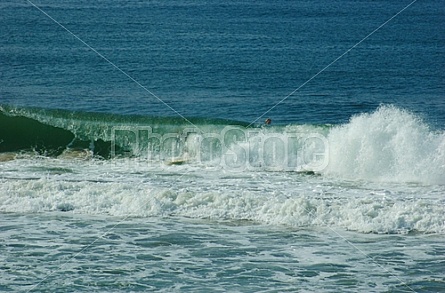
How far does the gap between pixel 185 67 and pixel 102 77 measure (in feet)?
12.5

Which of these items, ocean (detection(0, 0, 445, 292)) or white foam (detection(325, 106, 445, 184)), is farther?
white foam (detection(325, 106, 445, 184))

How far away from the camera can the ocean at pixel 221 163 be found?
14.9m

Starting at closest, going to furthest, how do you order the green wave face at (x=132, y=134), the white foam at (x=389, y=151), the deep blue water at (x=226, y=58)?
the white foam at (x=389, y=151), the green wave face at (x=132, y=134), the deep blue water at (x=226, y=58)

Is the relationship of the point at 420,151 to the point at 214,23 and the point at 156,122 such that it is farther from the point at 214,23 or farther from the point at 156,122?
the point at 214,23

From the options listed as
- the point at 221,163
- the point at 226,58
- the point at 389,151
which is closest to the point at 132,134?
the point at 221,163

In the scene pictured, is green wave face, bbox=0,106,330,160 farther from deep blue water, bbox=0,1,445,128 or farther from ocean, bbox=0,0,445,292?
deep blue water, bbox=0,1,445,128

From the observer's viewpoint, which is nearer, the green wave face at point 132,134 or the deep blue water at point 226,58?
the green wave face at point 132,134

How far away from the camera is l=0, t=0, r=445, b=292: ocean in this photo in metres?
14.9

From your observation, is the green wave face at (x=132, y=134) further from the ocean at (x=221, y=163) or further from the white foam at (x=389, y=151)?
the white foam at (x=389, y=151)

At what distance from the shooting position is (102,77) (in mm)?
33062

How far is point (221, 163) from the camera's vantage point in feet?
73.0

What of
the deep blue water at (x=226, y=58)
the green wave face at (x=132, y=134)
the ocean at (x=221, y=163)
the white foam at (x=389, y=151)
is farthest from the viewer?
the deep blue water at (x=226, y=58)

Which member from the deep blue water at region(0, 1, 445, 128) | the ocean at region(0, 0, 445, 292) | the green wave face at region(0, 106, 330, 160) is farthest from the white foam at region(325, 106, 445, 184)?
the deep blue water at region(0, 1, 445, 128)

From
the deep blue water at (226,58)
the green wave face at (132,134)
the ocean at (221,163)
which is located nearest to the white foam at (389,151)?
the ocean at (221,163)
